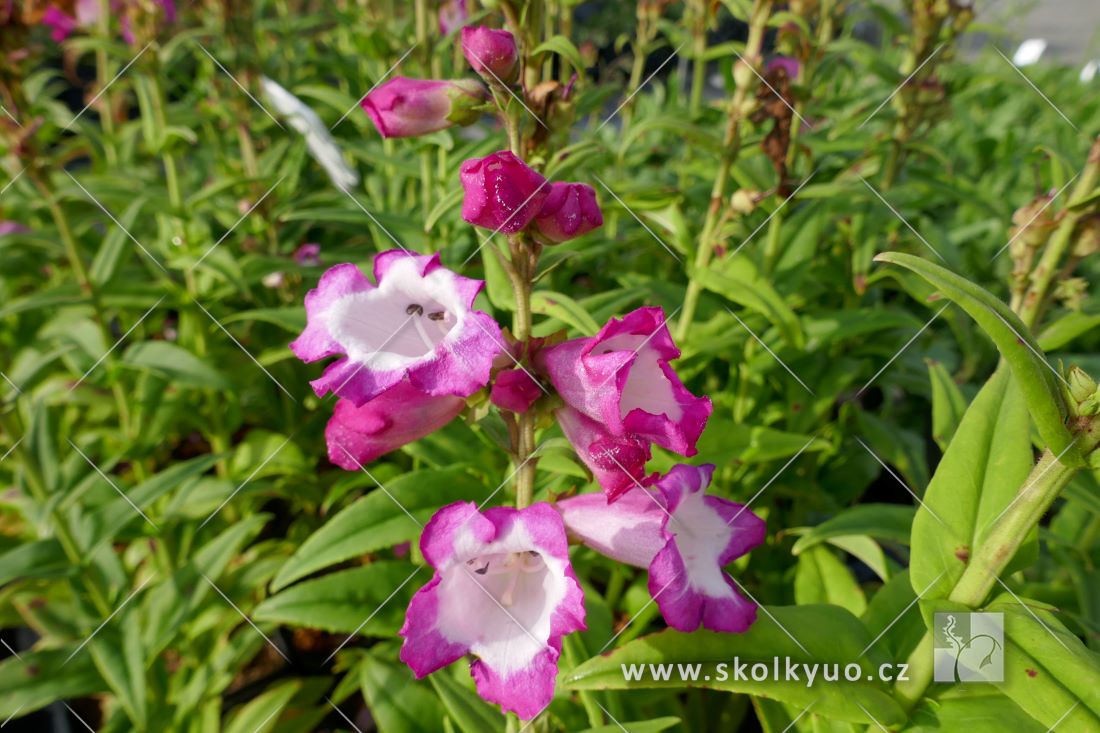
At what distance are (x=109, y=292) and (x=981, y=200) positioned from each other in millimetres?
2140

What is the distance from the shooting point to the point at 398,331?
2.61 ft

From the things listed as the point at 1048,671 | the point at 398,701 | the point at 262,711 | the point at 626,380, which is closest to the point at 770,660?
the point at 1048,671

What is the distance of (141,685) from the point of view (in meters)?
1.29

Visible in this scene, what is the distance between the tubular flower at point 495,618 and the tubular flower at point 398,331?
13cm

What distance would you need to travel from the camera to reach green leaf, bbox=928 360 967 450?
125cm

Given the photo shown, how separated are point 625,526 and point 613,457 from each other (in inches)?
3.5

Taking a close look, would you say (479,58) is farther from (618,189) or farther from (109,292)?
(109,292)

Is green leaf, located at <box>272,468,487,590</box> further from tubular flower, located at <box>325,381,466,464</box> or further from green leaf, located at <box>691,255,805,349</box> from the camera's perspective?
green leaf, located at <box>691,255,805,349</box>

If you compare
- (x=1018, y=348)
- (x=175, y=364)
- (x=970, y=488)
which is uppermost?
(x=1018, y=348)

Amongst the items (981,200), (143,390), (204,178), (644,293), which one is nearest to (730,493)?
(644,293)

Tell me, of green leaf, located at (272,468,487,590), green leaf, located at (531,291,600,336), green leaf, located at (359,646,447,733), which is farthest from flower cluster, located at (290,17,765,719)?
green leaf, located at (359,646,447,733)

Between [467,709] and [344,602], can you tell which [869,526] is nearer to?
[467,709]

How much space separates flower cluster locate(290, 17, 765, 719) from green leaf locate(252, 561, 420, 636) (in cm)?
38

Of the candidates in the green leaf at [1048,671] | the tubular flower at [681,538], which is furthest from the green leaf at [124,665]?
the green leaf at [1048,671]
